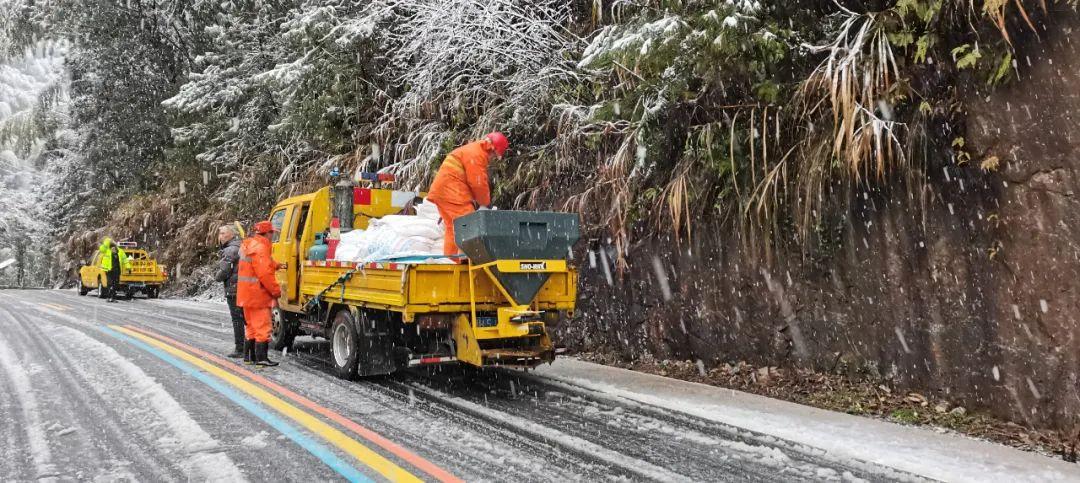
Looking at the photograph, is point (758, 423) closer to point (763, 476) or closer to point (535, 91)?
point (763, 476)

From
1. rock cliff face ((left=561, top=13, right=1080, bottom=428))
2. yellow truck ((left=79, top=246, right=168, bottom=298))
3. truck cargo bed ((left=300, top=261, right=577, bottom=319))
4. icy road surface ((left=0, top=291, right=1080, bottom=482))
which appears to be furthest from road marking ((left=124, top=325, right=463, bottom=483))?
yellow truck ((left=79, top=246, right=168, bottom=298))

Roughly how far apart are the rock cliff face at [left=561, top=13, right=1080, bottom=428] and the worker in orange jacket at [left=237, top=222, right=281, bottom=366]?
5199 mm

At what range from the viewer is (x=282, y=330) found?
9.03 meters

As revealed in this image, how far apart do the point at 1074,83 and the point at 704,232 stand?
3456 mm

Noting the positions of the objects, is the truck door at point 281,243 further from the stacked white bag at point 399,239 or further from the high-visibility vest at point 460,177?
the high-visibility vest at point 460,177

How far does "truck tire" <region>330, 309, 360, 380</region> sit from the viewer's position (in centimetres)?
677

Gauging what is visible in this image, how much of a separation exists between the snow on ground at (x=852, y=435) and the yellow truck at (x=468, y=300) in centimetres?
104

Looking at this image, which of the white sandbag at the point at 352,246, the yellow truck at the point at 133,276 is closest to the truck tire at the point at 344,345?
the white sandbag at the point at 352,246

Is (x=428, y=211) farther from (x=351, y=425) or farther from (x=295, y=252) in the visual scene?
(x=351, y=425)

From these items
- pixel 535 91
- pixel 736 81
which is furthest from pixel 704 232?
pixel 535 91

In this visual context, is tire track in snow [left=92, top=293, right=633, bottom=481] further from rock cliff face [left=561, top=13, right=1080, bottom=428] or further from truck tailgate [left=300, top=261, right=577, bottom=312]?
rock cliff face [left=561, top=13, right=1080, bottom=428]

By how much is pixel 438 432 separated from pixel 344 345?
281 cm

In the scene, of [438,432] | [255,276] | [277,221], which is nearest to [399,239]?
[255,276]

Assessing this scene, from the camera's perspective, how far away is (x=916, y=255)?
542cm
